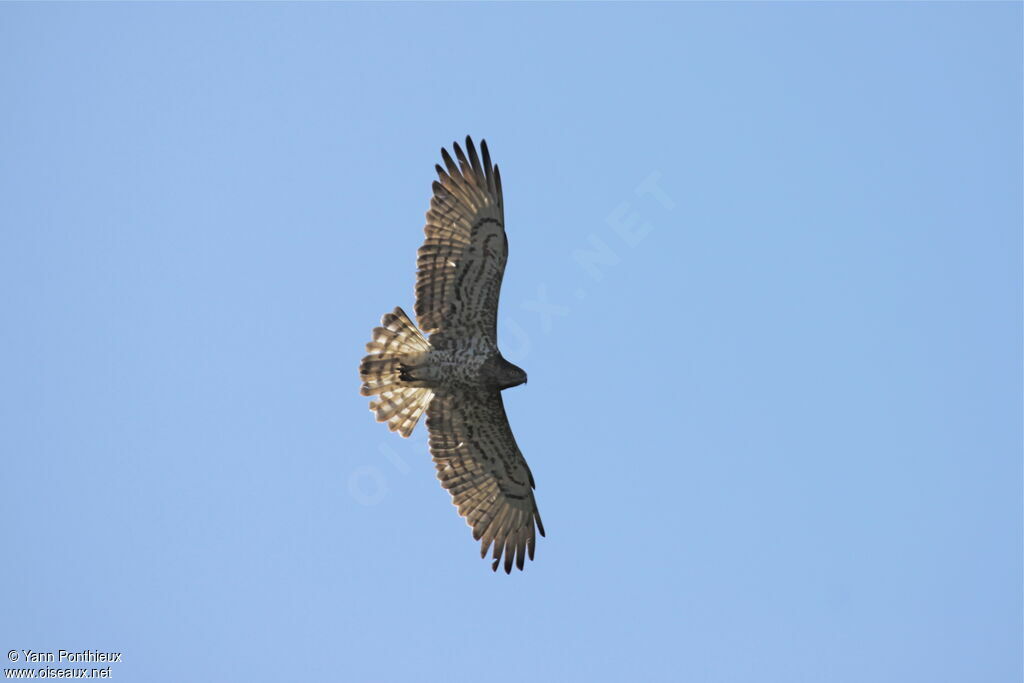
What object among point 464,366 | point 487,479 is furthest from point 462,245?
point 487,479

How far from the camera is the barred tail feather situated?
49.5ft

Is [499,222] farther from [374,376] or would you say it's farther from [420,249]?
[374,376]

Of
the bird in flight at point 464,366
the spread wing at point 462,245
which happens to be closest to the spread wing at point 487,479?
the bird in flight at point 464,366

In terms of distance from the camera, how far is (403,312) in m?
15.0

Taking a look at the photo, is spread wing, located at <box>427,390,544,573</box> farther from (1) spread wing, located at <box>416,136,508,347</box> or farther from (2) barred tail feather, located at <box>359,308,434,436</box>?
(1) spread wing, located at <box>416,136,508,347</box>

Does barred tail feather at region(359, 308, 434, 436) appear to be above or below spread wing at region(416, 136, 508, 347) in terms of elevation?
below

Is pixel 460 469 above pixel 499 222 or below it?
below

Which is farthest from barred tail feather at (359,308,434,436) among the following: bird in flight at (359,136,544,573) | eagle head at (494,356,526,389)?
eagle head at (494,356,526,389)

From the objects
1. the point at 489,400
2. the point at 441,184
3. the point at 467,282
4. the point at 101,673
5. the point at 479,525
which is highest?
the point at 441,184

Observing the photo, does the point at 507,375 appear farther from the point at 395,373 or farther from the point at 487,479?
the point at 487,479

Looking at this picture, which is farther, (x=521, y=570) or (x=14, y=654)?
(x=521, y=570)

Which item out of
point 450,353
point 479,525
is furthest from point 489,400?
point 479,525

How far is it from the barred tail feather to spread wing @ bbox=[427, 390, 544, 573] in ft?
0.82

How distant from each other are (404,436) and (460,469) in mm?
844
